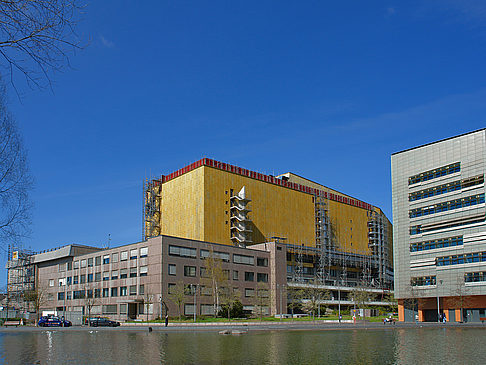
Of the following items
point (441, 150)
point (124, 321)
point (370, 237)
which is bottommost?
point (124, 321)

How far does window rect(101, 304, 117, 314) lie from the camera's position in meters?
103

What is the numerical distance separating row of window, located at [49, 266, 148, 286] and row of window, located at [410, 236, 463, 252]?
50939 millimetres

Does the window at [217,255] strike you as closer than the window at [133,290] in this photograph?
No

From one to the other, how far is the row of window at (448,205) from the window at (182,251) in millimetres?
42693

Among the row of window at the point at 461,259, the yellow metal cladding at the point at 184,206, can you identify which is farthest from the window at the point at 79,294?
the row of window at the point at 461,259

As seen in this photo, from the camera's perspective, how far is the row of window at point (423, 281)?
93500mm

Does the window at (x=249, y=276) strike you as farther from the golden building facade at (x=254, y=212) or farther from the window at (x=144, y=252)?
the window at (x=144, y=252)

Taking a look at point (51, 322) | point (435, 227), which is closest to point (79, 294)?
point (51, 322)

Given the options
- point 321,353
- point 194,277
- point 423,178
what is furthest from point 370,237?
point 321,353

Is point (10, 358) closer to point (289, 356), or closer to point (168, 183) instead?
point (289, 356)

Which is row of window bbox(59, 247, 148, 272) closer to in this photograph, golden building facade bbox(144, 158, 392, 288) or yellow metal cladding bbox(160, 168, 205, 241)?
yellow metal cladding bbox(160, 168, 205, 241)

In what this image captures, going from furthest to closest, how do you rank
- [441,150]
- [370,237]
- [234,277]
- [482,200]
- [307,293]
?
[370,237] < [307,293] < [234,277] < [441,150] < [482,200]

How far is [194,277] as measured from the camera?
9769 cm

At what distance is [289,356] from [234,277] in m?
78.2
